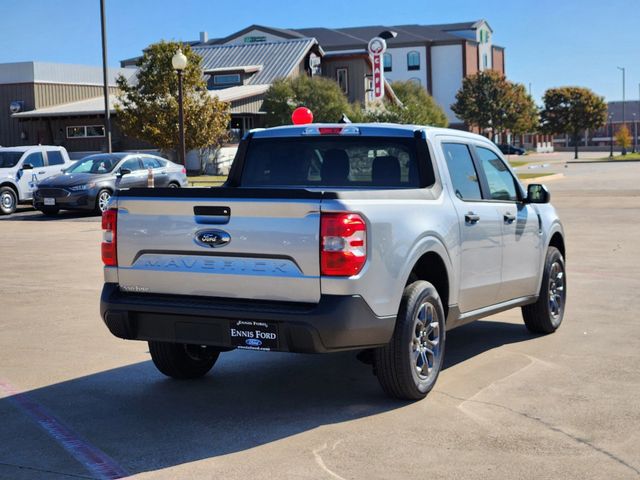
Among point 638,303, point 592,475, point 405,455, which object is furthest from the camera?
point 638,303

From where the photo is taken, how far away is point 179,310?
5.96 meters

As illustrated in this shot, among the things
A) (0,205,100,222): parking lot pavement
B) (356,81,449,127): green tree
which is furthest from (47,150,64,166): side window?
(356,81,449,127): green tree

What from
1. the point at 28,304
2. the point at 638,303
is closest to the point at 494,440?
the point at 638,303

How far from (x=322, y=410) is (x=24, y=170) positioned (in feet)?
73.7

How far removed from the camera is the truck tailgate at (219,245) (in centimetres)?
566

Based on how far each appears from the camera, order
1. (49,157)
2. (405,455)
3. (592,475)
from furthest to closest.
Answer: (49,157), (405,455), (592,475)

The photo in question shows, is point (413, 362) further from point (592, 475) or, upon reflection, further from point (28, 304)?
point (28, 304)

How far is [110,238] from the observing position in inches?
249

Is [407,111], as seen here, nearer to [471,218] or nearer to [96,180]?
[96,180]

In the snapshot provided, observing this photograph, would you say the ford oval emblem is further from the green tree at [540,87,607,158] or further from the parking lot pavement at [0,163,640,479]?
the green tree at [540,87,607,158]

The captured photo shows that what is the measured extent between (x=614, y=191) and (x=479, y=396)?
88.9 ft

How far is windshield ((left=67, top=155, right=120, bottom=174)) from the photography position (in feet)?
83.7

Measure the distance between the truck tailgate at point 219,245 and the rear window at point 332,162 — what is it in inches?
62.2

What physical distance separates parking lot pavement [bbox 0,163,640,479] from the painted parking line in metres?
0.02
